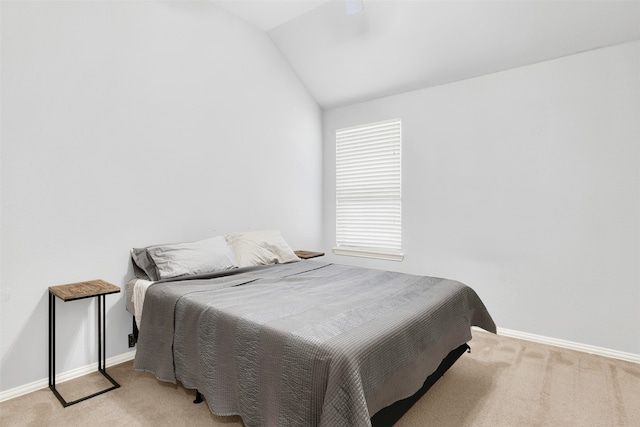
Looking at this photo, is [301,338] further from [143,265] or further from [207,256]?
[143,265]

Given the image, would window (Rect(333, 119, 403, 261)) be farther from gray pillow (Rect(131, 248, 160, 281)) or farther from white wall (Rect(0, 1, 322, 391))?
gray pillow (Rect(131, 248, 160, 281))

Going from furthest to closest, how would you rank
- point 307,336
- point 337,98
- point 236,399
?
point 337,98, point 236,399, point 307,336

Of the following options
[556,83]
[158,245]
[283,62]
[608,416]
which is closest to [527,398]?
[608,416]

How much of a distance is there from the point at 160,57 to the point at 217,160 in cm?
96

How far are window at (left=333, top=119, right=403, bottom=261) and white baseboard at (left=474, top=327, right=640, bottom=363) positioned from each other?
1.28 meters

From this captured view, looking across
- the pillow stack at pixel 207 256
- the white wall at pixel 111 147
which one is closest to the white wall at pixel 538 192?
the pillow stack at pixel 207 256

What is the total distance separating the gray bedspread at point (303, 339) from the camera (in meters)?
1.33

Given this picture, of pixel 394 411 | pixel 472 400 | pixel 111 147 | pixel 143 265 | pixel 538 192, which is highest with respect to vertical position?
pixel 111 147

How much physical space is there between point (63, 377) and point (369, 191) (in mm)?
3259

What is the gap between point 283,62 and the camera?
3914 millimetres

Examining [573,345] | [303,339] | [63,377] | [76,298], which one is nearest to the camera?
[303,339]

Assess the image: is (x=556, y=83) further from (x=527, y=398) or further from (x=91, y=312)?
(x=91, y=312)

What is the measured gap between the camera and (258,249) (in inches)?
122

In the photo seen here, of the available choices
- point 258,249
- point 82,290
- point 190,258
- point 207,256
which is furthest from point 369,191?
point 82,290
